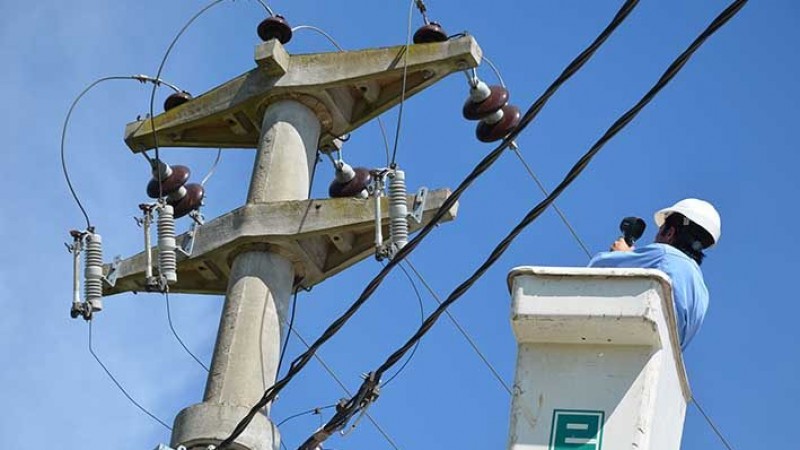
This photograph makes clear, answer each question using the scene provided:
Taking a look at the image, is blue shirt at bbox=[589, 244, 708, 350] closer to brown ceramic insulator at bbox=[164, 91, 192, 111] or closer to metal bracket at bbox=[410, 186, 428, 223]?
metal bracket at bbox=[410, 186, 428, 223]

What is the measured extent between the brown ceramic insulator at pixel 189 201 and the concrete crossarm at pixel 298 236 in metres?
0.39

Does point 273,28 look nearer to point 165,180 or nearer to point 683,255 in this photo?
point 165,180

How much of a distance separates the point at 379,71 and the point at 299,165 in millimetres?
715

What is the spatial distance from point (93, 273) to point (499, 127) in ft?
8.19

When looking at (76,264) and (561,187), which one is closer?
(561,187)

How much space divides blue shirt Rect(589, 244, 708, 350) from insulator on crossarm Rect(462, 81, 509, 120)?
4.03 metres

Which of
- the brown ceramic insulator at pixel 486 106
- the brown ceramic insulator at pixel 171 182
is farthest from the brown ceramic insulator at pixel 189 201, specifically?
the brown ceramic insulator at pixel 486 106

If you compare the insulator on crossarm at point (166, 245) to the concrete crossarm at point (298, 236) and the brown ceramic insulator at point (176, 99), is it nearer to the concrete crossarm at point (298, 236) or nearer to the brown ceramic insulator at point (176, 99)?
the concrete crossarm at point (298, 236)

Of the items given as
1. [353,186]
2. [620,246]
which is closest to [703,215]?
[620,246]

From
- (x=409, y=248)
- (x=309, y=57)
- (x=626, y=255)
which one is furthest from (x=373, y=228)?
(x=626, y=255)

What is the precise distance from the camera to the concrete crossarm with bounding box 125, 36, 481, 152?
37.7 feet

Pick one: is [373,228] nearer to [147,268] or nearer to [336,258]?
[336,258]

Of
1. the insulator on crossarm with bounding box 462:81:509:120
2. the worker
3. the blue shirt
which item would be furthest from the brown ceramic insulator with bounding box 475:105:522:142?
the blue shirt

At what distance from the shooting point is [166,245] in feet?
37.2
